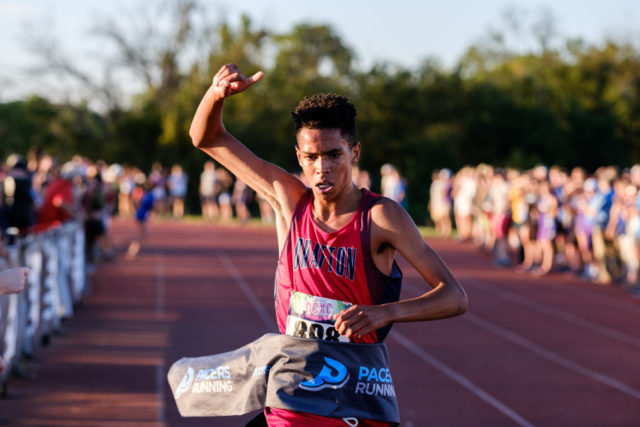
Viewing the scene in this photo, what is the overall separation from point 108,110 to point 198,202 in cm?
1384

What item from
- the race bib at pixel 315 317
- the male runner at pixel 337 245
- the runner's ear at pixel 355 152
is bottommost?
the race bib at pixel 315 317

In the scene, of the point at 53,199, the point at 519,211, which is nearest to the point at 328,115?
the point at 53,199

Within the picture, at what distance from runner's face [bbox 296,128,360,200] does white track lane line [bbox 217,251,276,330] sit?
330 inches

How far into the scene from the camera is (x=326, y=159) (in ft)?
11.2

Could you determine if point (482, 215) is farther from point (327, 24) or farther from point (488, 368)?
point (327, 24)

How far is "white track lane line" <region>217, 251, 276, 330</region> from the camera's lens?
485 inches

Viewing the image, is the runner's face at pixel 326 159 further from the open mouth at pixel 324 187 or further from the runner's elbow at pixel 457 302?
the runner's elbow at pixel 457 302

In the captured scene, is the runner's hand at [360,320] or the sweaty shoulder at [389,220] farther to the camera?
the sweaty shoulder at [389,220]

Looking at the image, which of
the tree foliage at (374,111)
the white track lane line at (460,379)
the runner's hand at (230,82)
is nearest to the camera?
the runner's hand at (230,82)

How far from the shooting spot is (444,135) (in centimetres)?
4416

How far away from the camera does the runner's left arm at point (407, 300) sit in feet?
9.91

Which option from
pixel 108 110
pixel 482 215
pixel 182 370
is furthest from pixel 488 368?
pixel 108 110

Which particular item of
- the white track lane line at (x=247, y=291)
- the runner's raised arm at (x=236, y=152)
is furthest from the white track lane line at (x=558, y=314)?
the runner's raised arm at (x=236, y=152)

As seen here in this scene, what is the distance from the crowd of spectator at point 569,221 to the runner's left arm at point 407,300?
11924mm
